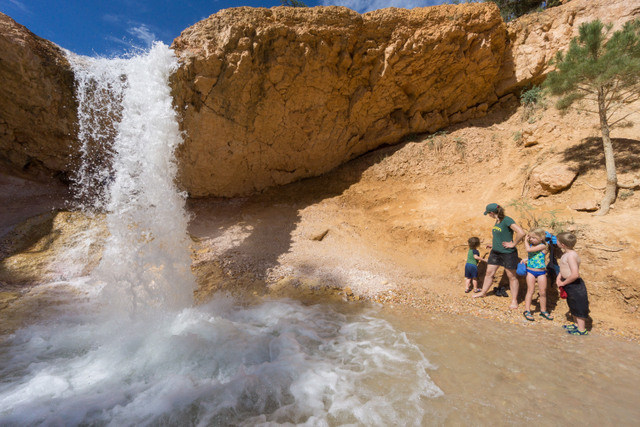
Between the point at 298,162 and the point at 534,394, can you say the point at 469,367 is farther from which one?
the point at 298,162

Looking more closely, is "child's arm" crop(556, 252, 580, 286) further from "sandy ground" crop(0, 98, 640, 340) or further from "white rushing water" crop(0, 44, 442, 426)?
"white rushing water" crop(0, 44, 442, 426)

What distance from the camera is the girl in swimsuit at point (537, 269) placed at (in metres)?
3.75

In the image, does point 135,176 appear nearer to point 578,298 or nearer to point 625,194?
point 578,298

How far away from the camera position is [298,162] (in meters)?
7.84

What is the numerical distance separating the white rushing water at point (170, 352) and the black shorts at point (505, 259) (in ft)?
6.71

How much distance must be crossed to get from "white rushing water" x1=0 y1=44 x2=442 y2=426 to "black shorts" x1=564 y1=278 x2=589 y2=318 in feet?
7.00

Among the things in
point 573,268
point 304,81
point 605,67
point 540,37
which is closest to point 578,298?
point 573,268

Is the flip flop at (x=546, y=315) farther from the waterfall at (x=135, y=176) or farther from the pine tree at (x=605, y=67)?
the waterfall at (x=135, y=176)

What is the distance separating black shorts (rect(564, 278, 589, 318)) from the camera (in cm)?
334

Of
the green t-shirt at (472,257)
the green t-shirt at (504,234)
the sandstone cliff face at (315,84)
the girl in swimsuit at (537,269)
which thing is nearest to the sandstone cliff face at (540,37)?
the sandstone cliff face at (315,84)

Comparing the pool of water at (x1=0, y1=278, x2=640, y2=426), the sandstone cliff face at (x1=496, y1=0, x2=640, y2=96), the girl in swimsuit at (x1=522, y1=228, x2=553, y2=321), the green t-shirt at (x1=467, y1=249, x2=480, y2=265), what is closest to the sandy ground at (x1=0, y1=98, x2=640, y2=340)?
the girl in swimsuit at (x1=522, y1=228, x2=553, y2=321)

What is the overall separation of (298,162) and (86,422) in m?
6.56

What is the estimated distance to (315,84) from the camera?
22.5ft

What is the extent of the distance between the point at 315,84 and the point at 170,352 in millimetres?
6318
